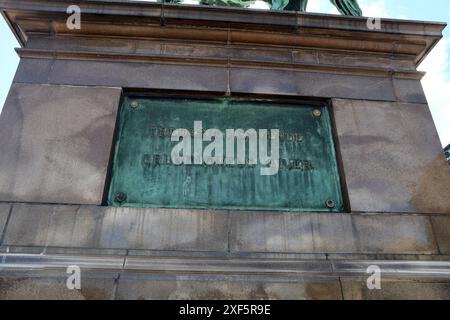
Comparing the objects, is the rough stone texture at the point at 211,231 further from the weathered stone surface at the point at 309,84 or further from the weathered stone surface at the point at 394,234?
the weathered stone surface at the point at 309,84

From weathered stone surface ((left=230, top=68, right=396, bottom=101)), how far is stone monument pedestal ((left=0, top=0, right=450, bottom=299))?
2cm

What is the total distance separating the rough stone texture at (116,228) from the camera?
4.86 meters

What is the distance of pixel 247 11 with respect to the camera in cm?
688

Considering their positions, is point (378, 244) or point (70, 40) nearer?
point (378, 244)

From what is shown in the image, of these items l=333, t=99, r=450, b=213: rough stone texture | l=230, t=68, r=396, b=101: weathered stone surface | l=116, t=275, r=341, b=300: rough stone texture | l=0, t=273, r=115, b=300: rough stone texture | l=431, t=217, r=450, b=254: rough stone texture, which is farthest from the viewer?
l=230, t=68, r=396, b=101: weathered stone surface

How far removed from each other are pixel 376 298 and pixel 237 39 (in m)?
4.34

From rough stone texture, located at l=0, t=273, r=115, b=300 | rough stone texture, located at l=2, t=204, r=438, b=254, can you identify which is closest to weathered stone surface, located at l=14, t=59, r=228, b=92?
rough stone texture, located at l=2, t=204, r=438, b=254

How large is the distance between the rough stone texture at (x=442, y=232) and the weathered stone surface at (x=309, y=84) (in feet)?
6.64

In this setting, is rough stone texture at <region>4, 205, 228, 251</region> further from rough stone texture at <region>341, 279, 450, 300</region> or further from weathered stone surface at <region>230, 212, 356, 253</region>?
rough stone texture at <region>341, 279, 450, 300</region>

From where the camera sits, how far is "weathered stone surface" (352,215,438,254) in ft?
16.7

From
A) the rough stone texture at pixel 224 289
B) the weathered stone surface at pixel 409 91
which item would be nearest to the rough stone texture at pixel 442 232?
the rough stone texture at pixel 224 289

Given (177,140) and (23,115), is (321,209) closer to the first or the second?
(177,140)
